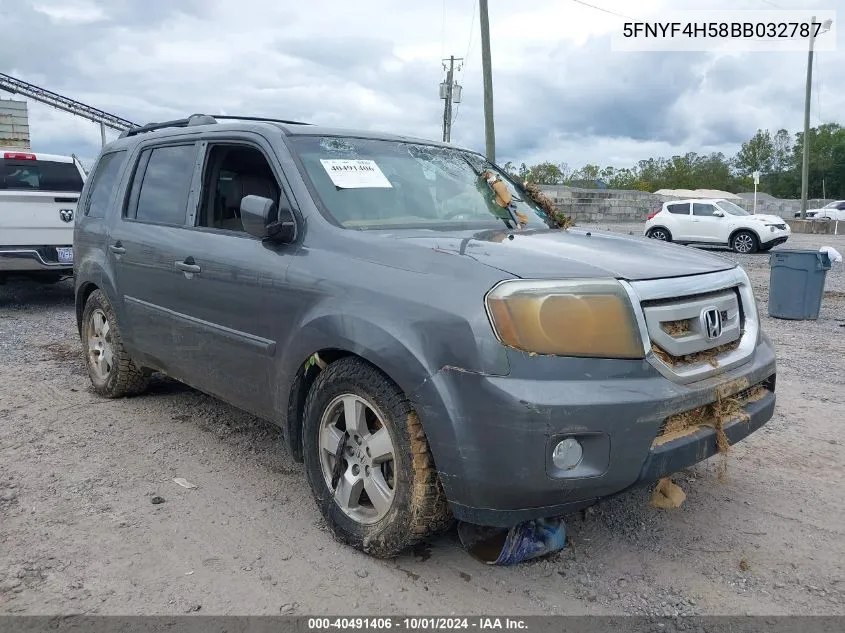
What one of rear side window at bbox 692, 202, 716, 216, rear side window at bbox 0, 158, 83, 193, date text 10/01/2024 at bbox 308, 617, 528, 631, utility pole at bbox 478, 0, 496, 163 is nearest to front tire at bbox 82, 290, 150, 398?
date text 10/01/2024 at bbox 308, 617, 528, 631

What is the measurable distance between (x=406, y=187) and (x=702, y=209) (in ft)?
63.9

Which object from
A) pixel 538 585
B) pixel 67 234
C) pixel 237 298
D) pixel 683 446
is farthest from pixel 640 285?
pixel 67 234

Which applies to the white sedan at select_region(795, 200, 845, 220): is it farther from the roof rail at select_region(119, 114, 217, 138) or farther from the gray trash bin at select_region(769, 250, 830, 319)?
the roof rail at select_region(119, 114, 217, 138)

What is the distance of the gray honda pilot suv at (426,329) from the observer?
2.47 metres

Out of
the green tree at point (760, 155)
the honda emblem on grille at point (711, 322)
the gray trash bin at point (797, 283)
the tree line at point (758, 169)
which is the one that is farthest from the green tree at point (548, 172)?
the honda emblem on grille at point (711, 322)

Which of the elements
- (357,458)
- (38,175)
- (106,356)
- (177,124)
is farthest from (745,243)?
(357,458)

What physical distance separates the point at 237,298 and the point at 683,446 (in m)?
2.14

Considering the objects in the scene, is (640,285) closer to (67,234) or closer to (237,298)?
(237,298)

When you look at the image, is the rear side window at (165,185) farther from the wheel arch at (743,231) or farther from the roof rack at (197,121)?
the wheel arch at (743,231)

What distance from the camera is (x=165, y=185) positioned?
4402 millimetres

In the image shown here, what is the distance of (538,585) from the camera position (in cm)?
279

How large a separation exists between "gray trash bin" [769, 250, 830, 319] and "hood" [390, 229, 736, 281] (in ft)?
20.8

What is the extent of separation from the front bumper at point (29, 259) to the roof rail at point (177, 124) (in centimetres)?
404

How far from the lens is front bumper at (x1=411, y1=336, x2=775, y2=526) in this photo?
242 centimetres
